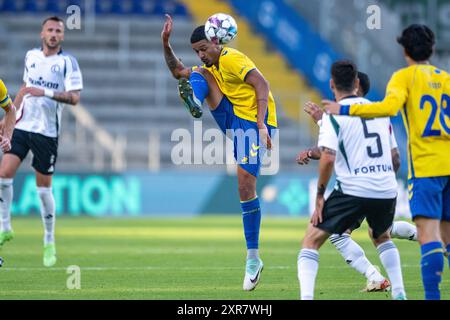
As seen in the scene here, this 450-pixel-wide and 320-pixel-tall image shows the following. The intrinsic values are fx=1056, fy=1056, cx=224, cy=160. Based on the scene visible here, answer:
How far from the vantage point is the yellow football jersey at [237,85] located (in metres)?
9.88

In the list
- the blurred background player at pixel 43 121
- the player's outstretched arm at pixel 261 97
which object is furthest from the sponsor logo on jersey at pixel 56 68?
the player's outstretched arm at pixel 261 97

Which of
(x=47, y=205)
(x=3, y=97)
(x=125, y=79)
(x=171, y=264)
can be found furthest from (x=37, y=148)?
(x=125, y=79)

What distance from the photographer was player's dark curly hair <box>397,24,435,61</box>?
7.45m

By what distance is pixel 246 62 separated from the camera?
989 centimetres

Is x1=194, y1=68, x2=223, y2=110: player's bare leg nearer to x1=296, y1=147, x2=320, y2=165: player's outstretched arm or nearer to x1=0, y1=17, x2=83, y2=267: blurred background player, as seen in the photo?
x1=296, y1=147, x2=320, y2=165: player's outstretched arm

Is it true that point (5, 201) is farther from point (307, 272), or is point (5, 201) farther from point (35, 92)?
point (307, 272)

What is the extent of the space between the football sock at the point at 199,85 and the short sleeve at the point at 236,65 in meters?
0.28

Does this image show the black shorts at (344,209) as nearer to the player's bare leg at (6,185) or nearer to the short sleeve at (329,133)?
the short sleeve at (329,133)

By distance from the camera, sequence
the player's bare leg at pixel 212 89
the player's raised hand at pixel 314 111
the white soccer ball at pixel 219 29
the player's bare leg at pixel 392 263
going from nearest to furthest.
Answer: the player's raised hand at pixel 314 111
the player's bare leg at pixel 392 263
the white soccer ball at pixel 219 29
the player's bare leg at pixel 212 89

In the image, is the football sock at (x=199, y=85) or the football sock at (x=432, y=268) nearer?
the football sock at (x=432, y=268)

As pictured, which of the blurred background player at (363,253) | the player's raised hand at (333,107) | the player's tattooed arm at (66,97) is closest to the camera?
the player's raised hand at (333,107)

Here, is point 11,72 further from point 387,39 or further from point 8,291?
point 8,291

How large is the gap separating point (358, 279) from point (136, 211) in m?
13.7

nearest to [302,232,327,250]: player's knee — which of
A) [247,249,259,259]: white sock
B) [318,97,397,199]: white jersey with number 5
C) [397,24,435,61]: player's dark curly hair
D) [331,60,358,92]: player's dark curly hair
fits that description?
[318,97,397,199]: white jersey with number 5
